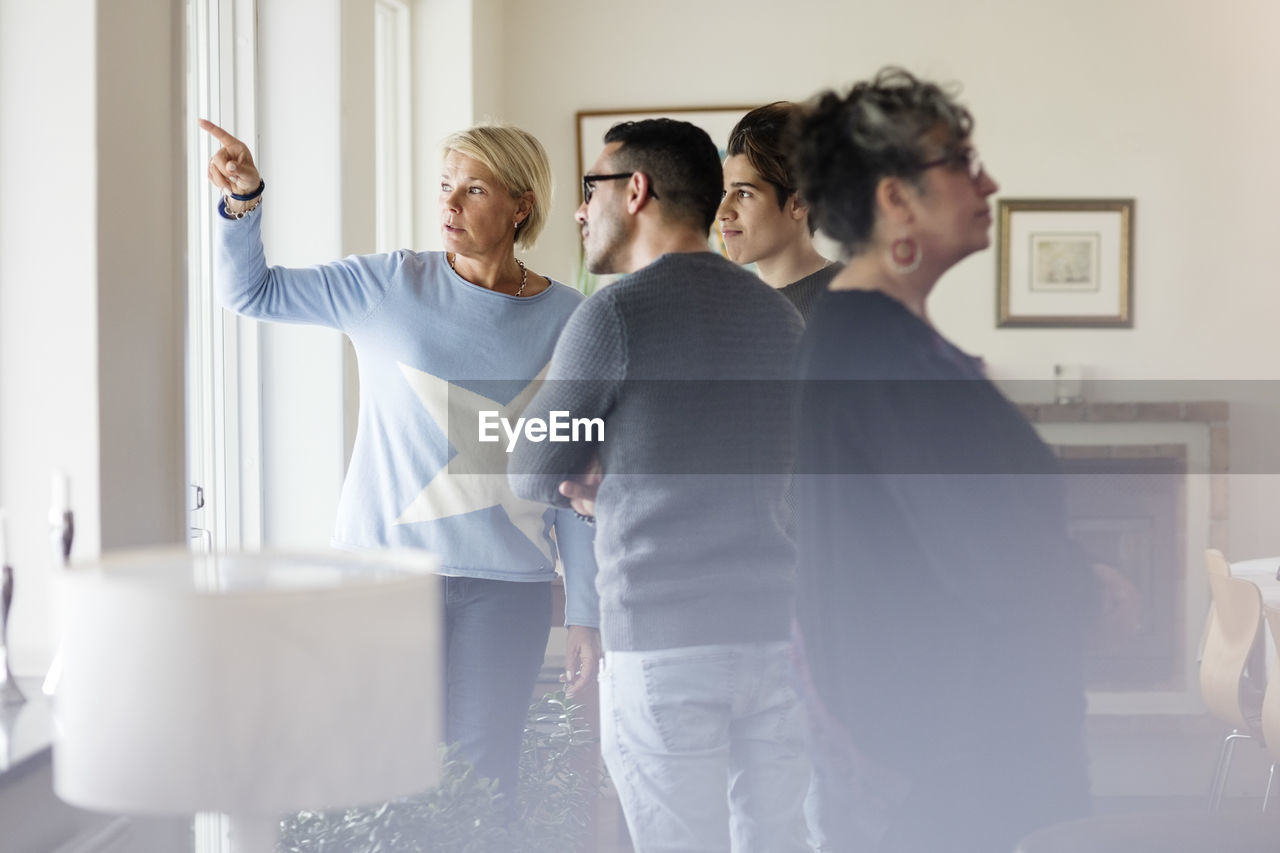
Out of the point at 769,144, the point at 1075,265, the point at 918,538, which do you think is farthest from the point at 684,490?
the point at 1075,265

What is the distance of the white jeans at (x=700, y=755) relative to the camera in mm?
1133

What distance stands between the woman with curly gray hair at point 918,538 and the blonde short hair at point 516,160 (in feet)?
1.56

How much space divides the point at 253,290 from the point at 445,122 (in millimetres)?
943

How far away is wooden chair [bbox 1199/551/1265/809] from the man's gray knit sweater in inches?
18.9

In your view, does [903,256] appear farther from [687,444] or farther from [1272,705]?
[1272,705]

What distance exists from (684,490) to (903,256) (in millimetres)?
299

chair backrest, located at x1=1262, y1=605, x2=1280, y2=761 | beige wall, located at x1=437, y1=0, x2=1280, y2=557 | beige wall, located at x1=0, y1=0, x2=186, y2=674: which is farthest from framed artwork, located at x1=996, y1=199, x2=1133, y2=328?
beige wall, located at x1=0, y1=0, x2=186, y2=674

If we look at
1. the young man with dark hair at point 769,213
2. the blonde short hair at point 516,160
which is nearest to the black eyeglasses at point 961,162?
the young man with dark hair at point 769,213

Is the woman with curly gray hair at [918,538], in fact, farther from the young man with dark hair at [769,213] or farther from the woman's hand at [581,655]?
the woman's hand at [581,655]

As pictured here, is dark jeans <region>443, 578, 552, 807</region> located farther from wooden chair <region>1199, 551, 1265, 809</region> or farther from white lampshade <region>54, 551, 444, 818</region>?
wooden chair <region>1199, 551, 1265, 809</region>

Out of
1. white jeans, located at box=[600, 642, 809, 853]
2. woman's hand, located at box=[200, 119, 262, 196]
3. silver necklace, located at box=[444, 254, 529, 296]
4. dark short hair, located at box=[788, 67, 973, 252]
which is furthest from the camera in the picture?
silver necklace, located at box=[444, 254, 529, 296]

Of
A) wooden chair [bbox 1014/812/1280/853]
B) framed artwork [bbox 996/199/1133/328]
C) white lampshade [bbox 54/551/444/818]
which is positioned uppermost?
framed artwork [bbox 996/199/1133/328]

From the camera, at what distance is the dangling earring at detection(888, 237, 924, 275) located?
1.03 meters

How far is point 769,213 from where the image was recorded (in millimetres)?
1110
